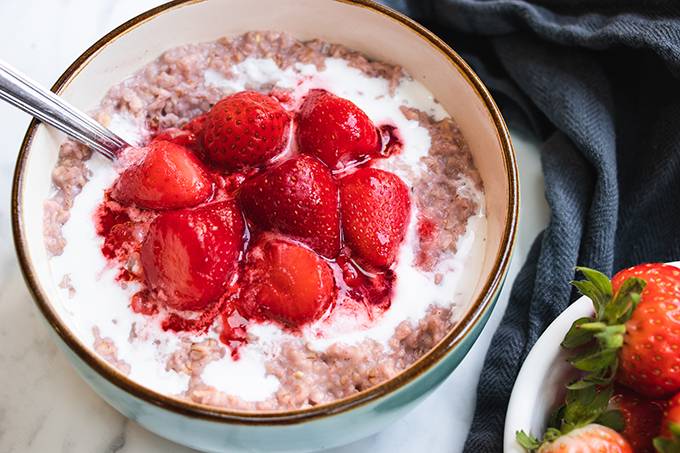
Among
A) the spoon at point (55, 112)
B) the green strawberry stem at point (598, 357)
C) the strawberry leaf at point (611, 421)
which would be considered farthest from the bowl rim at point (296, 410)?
the strawberry leaf at point (611, 421)

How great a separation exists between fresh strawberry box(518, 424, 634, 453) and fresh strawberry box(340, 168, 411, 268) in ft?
1.22

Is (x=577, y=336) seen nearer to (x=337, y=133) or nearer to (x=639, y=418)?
(x=639, y=418)

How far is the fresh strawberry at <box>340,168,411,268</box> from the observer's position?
57.4 inches

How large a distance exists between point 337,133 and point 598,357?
1.79 feet

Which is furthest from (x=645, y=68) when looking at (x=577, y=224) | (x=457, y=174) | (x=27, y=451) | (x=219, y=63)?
(x=27, y=451)

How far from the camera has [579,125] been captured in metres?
1.79

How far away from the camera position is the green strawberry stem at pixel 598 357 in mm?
1369

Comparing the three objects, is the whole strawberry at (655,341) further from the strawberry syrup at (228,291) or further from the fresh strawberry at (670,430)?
the strawberry syrup at (228,291)

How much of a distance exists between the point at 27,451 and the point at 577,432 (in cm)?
89

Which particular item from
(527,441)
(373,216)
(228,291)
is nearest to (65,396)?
(228,291)

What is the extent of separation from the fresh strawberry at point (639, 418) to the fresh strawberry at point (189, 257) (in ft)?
2.11

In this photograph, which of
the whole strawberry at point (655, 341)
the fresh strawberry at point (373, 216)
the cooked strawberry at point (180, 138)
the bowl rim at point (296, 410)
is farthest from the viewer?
the cooked strawberry at point (180, 138)

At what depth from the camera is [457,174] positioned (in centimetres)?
161

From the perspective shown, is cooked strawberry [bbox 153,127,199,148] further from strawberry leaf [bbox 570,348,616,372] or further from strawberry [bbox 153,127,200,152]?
strawberry leaf [bbox 570,348,616,372]
